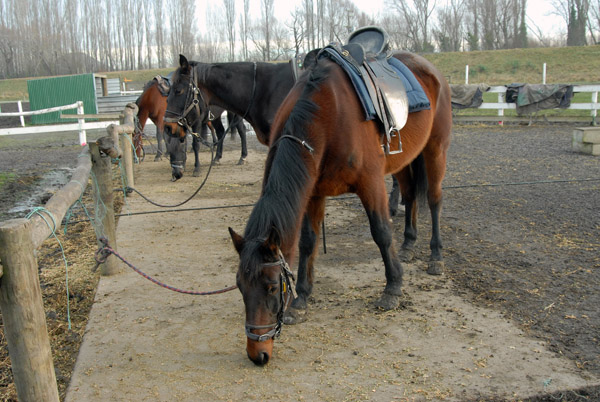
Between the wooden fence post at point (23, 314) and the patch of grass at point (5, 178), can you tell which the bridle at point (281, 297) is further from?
the patch of grass at point (5, 178)

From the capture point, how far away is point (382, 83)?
3.75 m

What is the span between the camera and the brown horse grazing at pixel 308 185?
8.29 feet

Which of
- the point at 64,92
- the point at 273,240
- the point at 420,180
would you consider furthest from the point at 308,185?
the point at 64,92

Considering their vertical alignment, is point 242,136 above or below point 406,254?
above

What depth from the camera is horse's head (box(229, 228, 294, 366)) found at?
2.49 m

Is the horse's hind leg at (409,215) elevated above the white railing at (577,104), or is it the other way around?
the white railing at (577,104)

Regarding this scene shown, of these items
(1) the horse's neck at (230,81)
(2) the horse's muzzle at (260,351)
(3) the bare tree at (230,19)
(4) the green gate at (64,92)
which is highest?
(3) the bare tree at (230,19)

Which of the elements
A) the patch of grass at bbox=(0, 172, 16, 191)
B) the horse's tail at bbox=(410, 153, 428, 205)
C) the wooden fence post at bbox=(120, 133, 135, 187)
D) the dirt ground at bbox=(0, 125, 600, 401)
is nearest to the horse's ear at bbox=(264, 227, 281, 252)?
the dirt ground at bbox=(0, 125, 600, 401)

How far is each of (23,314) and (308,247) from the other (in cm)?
200

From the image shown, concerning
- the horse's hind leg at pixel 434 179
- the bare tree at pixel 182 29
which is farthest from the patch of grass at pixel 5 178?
the bare tree at pixel 182 29

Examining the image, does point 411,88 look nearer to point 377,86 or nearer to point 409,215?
point 377,86

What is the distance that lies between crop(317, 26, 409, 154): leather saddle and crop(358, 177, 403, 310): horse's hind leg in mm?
415

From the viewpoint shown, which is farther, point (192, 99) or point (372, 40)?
point (192, 99)

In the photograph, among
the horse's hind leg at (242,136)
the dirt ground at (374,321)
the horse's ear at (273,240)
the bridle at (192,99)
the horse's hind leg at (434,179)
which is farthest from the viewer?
the horse's hind leg at (242,136)
